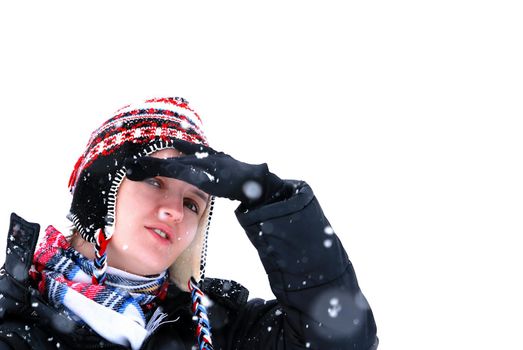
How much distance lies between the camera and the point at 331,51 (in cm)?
5341

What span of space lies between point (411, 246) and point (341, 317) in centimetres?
657

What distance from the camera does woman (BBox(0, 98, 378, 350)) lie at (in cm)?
214

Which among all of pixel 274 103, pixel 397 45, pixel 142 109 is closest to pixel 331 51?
pixel 397 45

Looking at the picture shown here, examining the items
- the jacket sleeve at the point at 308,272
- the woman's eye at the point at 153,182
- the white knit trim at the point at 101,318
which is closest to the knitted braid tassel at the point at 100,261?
the white knit trim at the point at 101,318

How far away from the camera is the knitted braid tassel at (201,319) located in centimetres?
241

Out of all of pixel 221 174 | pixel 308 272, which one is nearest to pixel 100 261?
pixel 221 174

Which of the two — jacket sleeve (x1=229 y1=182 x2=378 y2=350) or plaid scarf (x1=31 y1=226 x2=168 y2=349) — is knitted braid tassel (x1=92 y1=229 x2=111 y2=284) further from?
jacket sleeve (x1=229 y1=182 x2=378 y2=350)

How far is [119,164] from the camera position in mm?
2467

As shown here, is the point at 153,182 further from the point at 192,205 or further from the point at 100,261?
the point at 100,261

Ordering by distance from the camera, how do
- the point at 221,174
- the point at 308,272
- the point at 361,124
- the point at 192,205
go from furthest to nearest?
A: the point at 361,124 → the point at 192,205 → the point at 308,272 → the point at 221,174

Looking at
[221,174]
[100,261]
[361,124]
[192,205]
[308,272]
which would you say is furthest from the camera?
[361,124]

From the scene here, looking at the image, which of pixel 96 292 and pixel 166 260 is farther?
pixel 166 260

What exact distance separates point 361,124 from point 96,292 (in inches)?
895

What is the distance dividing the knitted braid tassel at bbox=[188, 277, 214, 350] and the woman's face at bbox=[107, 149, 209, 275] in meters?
0.17
